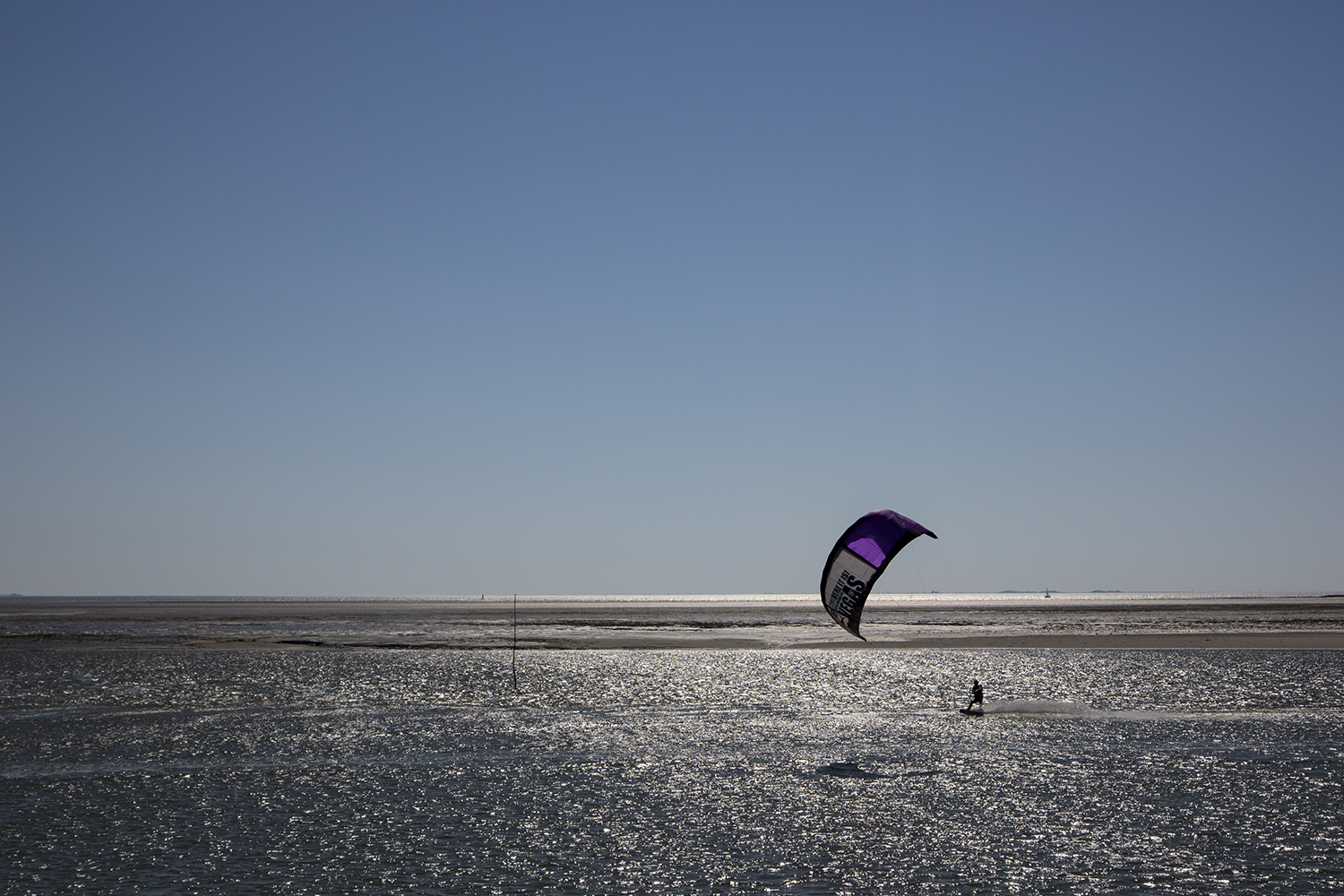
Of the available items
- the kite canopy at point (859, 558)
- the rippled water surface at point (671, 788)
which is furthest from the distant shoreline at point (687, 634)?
the kite canopy at point (859, 558)

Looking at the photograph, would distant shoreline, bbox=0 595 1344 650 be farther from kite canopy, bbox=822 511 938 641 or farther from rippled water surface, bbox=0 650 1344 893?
kite canopy, bbox=822 511 938 641

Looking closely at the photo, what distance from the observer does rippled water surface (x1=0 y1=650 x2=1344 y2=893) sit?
1220 centimetres

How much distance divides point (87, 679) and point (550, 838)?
1028 inches

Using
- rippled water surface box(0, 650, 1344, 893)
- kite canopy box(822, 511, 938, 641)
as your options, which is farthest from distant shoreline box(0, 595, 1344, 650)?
kite canopy box(822, 511, 938, 641)

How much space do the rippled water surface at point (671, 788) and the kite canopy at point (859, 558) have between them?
2.61 meters

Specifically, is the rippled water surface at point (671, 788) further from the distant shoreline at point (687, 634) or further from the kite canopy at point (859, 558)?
the distant shoreline at point (687, 634)

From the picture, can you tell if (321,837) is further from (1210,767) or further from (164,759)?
(1210,767)

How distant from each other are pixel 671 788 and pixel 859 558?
740 cm

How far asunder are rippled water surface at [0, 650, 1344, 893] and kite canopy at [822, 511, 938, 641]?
261cm

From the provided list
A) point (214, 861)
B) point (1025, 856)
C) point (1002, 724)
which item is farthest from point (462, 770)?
point (1002, 724)

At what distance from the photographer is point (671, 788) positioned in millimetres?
16750

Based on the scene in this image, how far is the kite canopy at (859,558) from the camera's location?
21641 mm

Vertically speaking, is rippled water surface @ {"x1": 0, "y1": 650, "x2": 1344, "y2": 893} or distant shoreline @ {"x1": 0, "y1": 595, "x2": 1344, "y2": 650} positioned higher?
rippled water surface @ {"x1": 0, "y1": 650, "x2": 1344, "y2": 893}

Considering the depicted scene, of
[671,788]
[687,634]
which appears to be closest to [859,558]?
[671,788]
